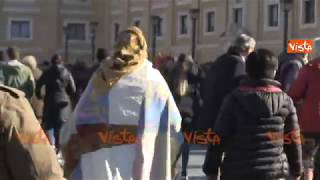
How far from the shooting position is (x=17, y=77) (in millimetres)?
10820

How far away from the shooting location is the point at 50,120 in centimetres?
1226

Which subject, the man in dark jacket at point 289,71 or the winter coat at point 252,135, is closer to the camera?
the winter coat at point 252,135

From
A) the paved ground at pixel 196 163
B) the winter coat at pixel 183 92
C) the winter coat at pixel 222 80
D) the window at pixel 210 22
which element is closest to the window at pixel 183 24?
the window at pixel 210 22

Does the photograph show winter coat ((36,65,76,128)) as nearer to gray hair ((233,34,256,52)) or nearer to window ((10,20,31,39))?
gray hair ((233,34,256,52))

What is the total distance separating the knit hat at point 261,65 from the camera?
5.28m

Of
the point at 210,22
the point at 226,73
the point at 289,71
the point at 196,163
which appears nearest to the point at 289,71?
the point at 289,71

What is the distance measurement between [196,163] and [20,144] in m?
9.66

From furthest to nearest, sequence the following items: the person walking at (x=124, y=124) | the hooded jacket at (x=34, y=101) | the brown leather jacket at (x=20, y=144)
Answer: the hooded jacket at (x=34, y=101)
the person walking at (x=124, y=124)
the brown leather jacket at (x=20, y=144)

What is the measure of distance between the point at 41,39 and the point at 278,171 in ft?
179

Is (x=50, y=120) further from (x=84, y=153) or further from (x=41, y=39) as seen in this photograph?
(x=41, y=39)

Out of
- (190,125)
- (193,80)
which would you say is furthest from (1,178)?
(193,80)

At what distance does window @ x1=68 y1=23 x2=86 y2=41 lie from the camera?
59938mm

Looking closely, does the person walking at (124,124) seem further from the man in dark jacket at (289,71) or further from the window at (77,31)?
the window at (77,31)

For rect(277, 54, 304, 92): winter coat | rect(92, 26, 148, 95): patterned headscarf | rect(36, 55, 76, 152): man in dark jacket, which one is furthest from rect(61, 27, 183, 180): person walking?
rect(36, 55, 76, 152): man in dark jacket
